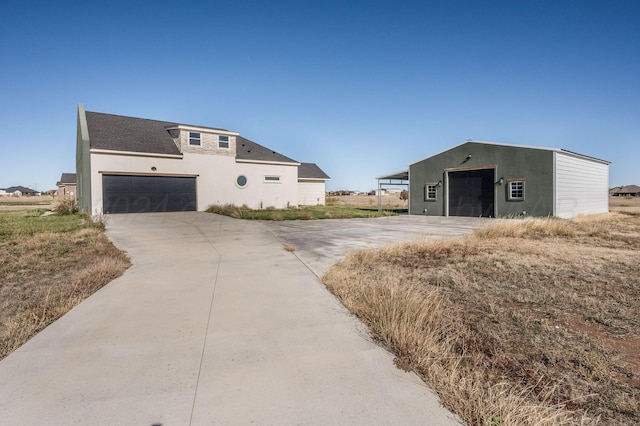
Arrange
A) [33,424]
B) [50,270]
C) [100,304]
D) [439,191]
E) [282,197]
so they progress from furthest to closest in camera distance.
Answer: [282,197] < [439,191] < [50,270] < [100,304] < [33,424]

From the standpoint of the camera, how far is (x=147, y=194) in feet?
68.3

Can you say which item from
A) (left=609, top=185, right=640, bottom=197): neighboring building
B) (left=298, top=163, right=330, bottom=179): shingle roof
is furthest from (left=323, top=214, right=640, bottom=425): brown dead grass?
(left=609, top=185, right=640, bottom=197): neighboring building

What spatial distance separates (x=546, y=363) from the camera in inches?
119

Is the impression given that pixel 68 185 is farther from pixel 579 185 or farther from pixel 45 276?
pixel 579 185

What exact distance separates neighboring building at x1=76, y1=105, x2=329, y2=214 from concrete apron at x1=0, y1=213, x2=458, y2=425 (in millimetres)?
17430

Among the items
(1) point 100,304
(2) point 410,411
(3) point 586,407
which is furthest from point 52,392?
(3) point 586,407

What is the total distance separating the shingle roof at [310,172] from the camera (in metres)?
35.1

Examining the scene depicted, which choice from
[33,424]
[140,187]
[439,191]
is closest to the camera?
[33,424]

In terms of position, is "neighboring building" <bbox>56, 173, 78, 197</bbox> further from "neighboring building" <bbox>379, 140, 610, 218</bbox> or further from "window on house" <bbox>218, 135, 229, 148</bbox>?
"neighboring building" <bbox>379, 140, 610, 218</bbox>

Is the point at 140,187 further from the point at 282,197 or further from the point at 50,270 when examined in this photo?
the point at 50,270

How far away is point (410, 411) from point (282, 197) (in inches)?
1008

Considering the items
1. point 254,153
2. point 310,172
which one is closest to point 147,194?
point 254,153

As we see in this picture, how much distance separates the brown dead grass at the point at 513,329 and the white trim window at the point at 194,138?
1893 cm

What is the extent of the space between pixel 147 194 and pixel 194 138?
494 centimetres
